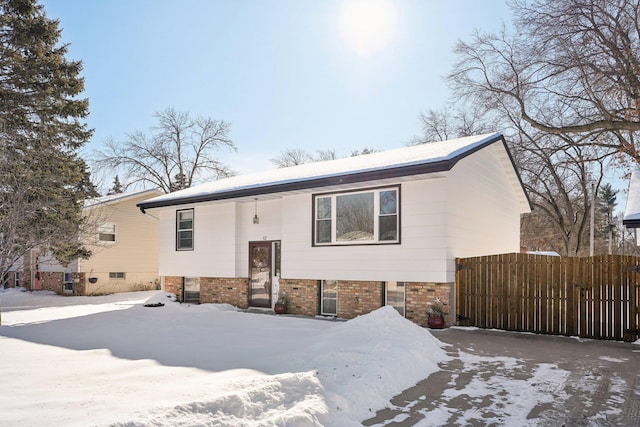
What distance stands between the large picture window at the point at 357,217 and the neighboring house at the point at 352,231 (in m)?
0.03

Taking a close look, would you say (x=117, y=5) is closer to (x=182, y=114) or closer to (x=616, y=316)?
(x=616, y=316)

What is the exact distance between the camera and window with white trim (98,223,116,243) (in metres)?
21.4

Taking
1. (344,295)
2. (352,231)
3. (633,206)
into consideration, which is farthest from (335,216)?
(633,206)

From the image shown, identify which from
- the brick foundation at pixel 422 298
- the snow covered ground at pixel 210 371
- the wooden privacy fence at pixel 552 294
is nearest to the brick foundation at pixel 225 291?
the snow covered ground at pixel 210 371

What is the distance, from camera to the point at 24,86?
50.4ft

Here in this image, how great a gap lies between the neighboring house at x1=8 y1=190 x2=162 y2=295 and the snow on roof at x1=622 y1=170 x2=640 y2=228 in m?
19.3

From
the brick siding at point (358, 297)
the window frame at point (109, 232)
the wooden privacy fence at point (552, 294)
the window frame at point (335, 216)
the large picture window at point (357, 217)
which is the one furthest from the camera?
the window frame at point (109, 232)

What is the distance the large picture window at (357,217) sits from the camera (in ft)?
35.9

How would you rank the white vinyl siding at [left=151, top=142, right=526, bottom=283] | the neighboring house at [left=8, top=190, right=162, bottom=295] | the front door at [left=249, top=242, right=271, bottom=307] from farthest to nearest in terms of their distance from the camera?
the neighboring house at [left=8, top=190, right=162, bottom=295]
the front door at [left=249, top=242, right=271, bottom=307]
the white vinyl siding at [left=151, top=142, right=526, bottom=283]

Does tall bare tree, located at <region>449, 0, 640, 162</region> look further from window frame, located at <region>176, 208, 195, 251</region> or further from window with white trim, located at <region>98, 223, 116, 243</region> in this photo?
window with white trim, located at <region>98, 223, 116, 243</region>

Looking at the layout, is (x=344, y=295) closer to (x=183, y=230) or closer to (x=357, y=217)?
(x=357, y=217)

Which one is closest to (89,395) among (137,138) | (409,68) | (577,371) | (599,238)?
(577,371)

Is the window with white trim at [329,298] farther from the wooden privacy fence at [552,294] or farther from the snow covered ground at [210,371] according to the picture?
the wooden privacy fence at [552,294]

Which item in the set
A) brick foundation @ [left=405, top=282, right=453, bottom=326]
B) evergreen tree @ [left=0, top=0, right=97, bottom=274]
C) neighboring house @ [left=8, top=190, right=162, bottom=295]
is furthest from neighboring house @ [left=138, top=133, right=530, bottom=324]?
neighboring house @ [left=8, top=190, right=162, bottom=295]
